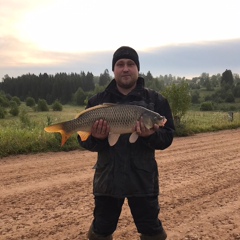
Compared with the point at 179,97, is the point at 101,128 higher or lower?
lower

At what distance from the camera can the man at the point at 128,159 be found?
338 centimetres

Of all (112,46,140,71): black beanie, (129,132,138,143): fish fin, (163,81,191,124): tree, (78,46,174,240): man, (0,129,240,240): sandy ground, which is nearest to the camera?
(129,132,138,143): fish fin

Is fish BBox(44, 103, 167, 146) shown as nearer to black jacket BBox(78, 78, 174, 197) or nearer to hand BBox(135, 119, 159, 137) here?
hand BBox(135, 119, 159, 137)

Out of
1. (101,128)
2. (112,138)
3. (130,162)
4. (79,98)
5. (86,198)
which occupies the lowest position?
(86,198)

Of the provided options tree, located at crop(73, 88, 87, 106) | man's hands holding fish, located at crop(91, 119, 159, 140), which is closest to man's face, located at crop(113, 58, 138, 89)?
man's hands holding fish, located at crop(91, 119, 159, 140)

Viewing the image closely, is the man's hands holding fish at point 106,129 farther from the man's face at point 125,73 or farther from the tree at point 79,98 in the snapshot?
the tree at point 79,98

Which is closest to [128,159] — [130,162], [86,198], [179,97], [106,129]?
[130,162]

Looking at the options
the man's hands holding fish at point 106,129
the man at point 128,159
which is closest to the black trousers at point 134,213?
the man at point 128,159

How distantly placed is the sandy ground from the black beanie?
2.70 m

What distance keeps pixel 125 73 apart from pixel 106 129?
645 millimetres

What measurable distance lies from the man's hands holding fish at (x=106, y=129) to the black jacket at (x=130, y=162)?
0.22 feet

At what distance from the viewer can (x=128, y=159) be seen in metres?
3.38

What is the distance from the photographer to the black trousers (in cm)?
347

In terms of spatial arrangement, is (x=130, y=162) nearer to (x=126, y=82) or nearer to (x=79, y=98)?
(x=126, y=82)
